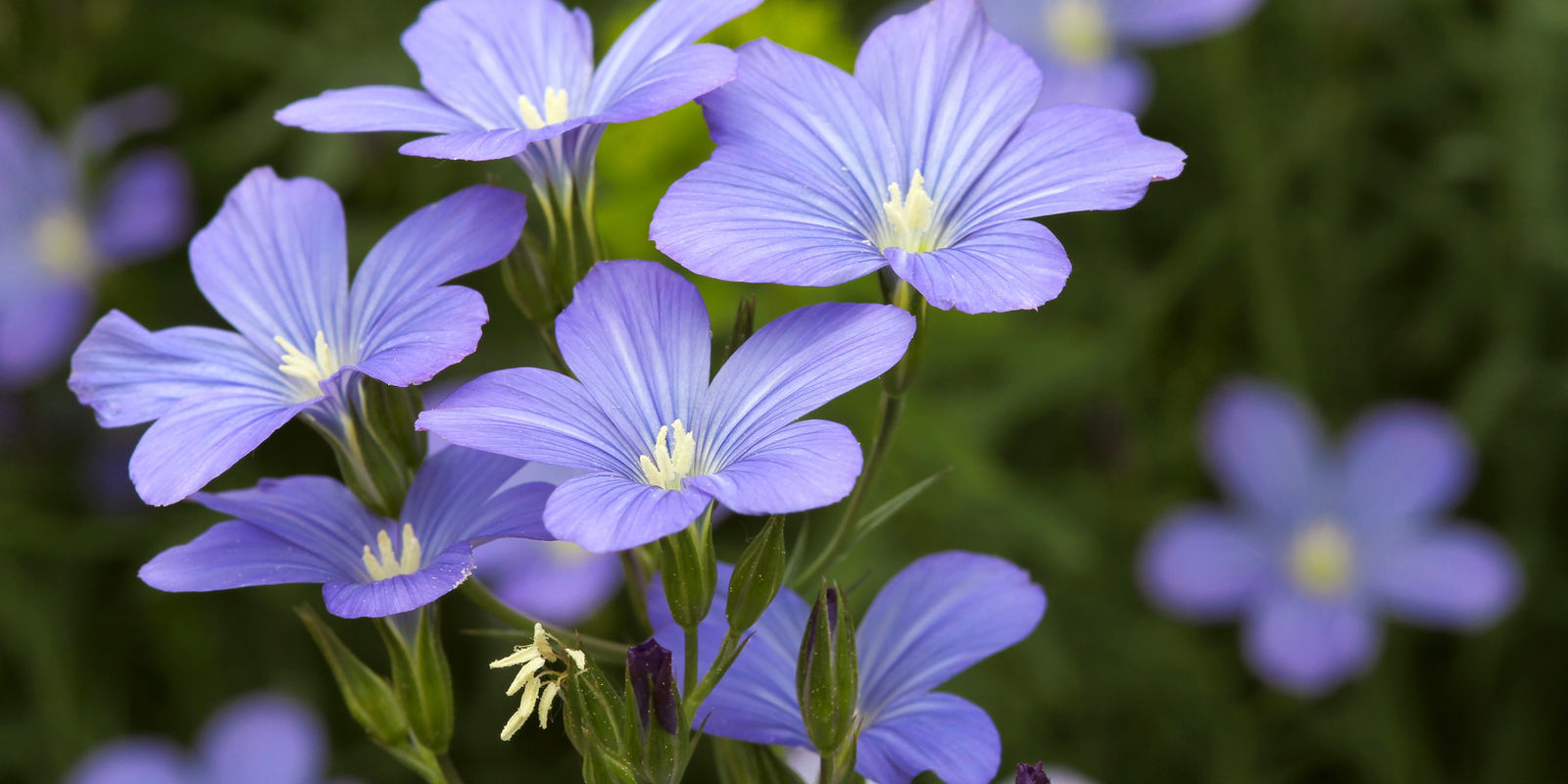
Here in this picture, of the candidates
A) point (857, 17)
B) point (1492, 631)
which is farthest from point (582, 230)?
point (1492, 631)

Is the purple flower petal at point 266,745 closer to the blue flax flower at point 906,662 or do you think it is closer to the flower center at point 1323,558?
the blue flax flower at point 906,662

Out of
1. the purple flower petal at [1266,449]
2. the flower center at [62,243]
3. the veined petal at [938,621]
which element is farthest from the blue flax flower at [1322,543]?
the flower center at [62,243]

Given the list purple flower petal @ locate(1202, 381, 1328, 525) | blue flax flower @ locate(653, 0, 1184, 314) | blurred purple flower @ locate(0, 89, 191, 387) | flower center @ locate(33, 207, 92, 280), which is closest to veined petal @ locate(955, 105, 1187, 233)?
blue flax flower @ locate(653, 0, 1184, 314)

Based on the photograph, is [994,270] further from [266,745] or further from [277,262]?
[266,745]

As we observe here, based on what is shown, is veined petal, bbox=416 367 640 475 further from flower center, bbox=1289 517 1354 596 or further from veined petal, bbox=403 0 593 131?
flower center, bbox=1289 517 1354 596

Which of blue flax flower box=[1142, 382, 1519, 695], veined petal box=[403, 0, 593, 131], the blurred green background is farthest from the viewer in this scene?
blue flax flower box=[1142, 382, 1519, 695]

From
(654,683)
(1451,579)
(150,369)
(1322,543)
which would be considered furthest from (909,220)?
(1322,543)
